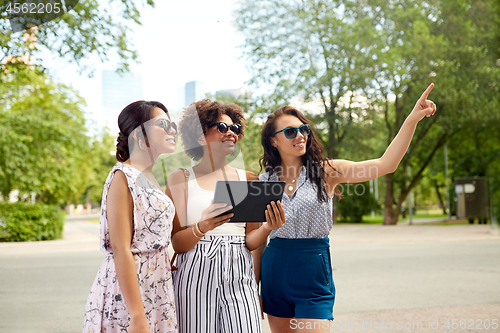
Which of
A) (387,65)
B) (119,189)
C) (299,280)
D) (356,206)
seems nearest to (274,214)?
(299,280)

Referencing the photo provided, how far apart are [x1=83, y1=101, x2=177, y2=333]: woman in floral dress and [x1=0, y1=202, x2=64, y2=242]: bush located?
15161 millimetres

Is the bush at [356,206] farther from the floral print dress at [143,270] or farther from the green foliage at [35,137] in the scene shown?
the floral print dress at [143,270]

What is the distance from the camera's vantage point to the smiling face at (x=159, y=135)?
201cm

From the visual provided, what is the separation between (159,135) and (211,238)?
0.57 meters

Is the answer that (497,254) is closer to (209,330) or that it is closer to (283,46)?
(283,46)

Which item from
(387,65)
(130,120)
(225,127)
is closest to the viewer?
(130,120)

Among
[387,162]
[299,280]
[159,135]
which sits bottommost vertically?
[299,280]

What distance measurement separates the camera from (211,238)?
7.15ft

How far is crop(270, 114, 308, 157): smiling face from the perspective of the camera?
2.57 meters

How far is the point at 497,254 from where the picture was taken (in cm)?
1066

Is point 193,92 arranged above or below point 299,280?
above

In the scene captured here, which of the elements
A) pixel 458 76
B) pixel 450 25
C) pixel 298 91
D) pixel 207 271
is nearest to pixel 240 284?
pixel 207 271

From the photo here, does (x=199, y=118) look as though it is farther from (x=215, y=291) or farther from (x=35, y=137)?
(x=35, y=137)

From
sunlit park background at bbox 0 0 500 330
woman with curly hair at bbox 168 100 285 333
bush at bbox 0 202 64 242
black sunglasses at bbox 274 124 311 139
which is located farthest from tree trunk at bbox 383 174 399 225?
woman with curly hair at bbox 168 100 285 333
